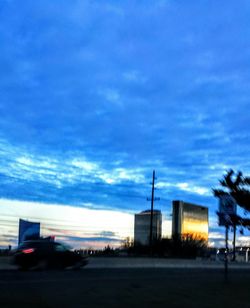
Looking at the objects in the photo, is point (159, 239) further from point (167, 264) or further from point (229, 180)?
point (229, 180)

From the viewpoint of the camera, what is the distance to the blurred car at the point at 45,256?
2744cm

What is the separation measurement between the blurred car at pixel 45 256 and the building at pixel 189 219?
7468cm

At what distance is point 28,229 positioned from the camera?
51031 millimetres

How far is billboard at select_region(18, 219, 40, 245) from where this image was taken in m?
50.5

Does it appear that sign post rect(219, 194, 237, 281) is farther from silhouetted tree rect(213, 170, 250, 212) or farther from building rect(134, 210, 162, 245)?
building rect(134, 210, 162, 245)

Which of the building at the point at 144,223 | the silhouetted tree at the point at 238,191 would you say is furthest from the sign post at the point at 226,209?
the building at the point at 144,223

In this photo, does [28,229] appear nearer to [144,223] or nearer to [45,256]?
[45,256]

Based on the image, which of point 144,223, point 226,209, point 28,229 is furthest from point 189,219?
point 226,209

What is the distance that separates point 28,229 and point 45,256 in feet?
77.6

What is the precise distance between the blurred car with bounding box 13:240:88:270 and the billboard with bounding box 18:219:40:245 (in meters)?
22.3

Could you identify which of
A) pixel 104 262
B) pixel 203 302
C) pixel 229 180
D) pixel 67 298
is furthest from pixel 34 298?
pixel 104 262

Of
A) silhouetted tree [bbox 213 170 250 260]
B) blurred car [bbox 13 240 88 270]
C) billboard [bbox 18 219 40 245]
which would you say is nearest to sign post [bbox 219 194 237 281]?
silhouetted tree [bbox 213 170 250 260]

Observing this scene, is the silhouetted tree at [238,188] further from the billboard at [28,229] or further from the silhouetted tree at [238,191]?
the billboard at [28,229]

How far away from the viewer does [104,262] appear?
110 ft
